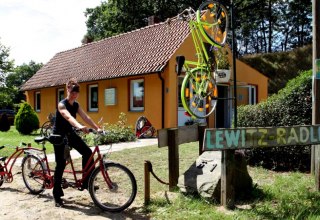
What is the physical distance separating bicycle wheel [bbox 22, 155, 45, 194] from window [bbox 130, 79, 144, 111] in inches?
404

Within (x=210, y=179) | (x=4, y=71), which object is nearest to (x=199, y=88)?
(x=210, y=179)

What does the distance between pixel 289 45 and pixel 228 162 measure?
5322cm

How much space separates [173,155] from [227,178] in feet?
4.23

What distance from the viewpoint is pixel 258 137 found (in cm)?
508

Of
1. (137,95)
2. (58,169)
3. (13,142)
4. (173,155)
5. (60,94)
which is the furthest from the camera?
(60,94)

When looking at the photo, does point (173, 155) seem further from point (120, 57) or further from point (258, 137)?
point (120, 57)

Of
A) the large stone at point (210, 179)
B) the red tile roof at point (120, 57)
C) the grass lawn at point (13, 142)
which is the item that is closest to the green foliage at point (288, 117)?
the large stone at point (210, 179)

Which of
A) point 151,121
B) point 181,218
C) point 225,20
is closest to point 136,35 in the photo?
point 151,121

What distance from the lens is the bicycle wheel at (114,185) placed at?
208 inches

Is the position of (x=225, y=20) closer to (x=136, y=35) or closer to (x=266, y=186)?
→ (x=266, y=186)

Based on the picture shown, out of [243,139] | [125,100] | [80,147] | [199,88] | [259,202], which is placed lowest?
[259,202]

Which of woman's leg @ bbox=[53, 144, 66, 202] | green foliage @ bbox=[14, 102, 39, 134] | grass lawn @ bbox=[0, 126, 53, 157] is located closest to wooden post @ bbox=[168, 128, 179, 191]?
woman's leg @ bbox=[53, 144, 66, 202]

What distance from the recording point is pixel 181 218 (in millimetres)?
4824

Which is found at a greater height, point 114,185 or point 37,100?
point 37,100
